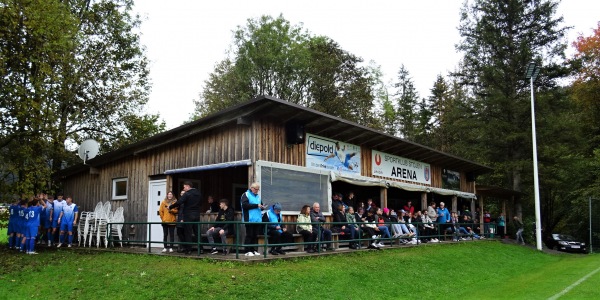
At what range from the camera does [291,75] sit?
3650 centimetres

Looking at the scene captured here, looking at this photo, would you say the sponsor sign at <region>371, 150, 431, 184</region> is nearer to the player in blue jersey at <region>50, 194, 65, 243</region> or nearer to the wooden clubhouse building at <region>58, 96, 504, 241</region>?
the wooden clubhouse building at <region>58, 96, 504, 241</region>

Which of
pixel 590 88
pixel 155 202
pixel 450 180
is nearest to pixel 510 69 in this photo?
pixel 590 88

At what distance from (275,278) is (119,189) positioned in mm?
9483

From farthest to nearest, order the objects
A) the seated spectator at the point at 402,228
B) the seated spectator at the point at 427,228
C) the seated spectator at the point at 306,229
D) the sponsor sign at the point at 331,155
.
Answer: the seated spectator at the point at 427,228, the seated spectator at the point at 402,228, the sponsor sign at the point at 331,155, the seated spectator at the point at 306,229

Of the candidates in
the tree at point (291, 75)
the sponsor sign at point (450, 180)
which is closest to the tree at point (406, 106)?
the tree at point (291, 75)

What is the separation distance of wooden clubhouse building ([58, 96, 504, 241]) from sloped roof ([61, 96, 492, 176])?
3cm

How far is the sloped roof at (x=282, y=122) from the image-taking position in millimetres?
11672

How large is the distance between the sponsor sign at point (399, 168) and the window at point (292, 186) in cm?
365

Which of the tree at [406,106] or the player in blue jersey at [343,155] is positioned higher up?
the tree at [406,106]

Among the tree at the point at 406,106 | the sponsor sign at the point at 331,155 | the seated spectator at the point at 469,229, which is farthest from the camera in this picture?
the tree at the point at 406,106

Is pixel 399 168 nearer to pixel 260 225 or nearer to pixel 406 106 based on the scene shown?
pixel 260 225

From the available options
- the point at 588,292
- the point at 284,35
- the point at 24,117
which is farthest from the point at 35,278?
the point at 284,35

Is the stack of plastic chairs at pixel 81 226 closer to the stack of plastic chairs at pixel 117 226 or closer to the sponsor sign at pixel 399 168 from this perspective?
the stack of plastic chairs at pixel 117 226

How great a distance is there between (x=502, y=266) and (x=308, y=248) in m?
7.51
